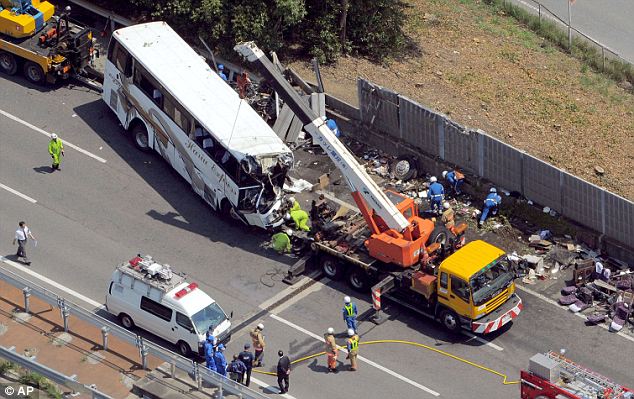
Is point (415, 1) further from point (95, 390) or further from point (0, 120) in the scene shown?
point (95, 390)

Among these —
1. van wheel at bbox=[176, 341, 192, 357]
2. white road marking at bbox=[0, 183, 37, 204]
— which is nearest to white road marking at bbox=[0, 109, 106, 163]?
white road marking at bbox=[0, 183, 37, 204]

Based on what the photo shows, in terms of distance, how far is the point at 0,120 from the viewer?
4184 centimetres

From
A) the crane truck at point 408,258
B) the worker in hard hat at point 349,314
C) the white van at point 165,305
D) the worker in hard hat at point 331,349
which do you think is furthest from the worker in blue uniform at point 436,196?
the white van at point 165,305

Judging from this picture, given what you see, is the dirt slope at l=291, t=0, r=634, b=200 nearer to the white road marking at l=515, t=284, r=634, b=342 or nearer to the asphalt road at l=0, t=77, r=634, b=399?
the white road marking at l=515, t=284, r=634, b=342

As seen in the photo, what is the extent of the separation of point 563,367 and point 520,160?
375 inches

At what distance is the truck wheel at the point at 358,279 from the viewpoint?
35156mm

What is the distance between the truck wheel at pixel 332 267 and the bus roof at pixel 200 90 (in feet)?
11.3

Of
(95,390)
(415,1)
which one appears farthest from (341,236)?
(415,1)

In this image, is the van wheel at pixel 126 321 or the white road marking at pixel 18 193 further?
the white road marking at pixel 18 193

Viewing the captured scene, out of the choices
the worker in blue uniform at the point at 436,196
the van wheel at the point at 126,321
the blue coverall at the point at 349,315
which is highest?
the worker in blue uniform at the point at 436,196

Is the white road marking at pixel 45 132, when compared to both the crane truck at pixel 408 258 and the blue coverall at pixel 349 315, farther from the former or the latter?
the blue coverall at pixel 349 315

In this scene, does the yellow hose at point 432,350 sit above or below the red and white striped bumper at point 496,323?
below

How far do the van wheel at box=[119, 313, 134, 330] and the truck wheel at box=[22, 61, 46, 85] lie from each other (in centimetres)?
1261

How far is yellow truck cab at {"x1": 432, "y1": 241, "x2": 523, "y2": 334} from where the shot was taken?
33.0 metres
